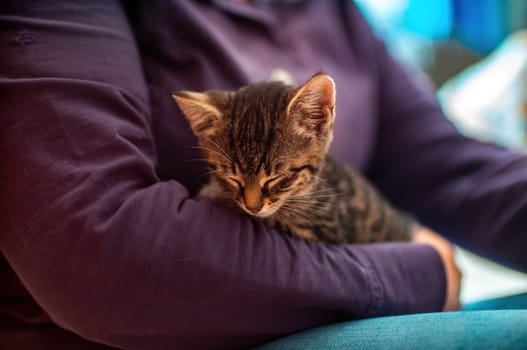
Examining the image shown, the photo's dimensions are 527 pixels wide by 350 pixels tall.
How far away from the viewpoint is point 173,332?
77 centimetres

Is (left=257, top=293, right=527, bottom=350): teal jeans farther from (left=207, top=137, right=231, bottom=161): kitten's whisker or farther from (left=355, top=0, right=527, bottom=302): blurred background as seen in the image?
(left=355, top=0, right=527, bottom=302): blurred background

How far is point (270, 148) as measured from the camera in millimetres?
978

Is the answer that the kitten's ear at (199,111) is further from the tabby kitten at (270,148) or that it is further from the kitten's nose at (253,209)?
the kitten's nose at (253,209)

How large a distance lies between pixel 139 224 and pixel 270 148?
0.36 m

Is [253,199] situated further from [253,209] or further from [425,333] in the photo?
[425,333]

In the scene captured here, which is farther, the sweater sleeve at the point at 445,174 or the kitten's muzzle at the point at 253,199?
the sweater sleeve at the point at 445,174

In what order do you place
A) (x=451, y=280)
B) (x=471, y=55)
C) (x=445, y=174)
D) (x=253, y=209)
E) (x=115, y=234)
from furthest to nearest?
(x=471, y=55) → (x=445, y=174) → (x=451, y=280) → (x=253, y=209) → (x=115, y=234)

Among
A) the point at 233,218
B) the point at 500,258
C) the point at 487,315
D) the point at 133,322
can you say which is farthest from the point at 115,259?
the point at 500,258

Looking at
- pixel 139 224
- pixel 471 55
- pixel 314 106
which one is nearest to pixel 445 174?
pixel 314 106

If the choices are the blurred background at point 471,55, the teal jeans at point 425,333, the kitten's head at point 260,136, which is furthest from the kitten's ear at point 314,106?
the blurred background at point 471,55

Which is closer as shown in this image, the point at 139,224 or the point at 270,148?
the point at 139,224

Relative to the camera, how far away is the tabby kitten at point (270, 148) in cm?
97

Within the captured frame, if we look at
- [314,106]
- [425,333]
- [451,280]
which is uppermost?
[314,106]

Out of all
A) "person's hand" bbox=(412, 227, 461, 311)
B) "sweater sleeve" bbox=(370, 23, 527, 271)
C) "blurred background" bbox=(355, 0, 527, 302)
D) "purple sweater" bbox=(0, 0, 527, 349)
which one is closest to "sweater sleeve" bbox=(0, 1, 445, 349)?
"purple sweater" bbox=(0, 0, 527, 349)
